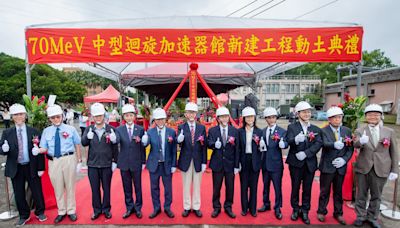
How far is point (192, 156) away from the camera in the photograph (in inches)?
137

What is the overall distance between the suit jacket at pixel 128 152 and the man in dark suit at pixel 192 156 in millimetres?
622

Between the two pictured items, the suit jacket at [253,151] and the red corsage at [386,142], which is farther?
the suit jacket at [253,151]

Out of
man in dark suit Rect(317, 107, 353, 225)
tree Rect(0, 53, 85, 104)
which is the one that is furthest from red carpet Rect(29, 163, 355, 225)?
tree Rect(0, 53, 85, 104)

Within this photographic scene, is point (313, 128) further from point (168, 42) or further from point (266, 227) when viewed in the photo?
point (168, 42)

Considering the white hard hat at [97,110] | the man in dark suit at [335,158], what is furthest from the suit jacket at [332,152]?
the white hard hat at [97,110]

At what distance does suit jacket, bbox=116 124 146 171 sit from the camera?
11.2 ft

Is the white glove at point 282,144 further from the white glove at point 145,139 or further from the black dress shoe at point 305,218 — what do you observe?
the white glove at point 145,139

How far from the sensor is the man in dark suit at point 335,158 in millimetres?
3285

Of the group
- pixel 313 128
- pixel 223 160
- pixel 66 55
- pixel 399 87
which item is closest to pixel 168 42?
pixel 66 55

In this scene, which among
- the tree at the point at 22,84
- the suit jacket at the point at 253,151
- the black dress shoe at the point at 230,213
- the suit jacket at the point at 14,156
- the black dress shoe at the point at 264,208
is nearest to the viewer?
the suit jacket at the point at 14,156

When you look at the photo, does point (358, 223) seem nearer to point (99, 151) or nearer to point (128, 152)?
point (128, 152)

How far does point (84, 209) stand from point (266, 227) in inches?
114

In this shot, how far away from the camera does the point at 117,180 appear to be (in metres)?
5.15

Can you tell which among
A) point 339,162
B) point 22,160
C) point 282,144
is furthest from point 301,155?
point 22,160
